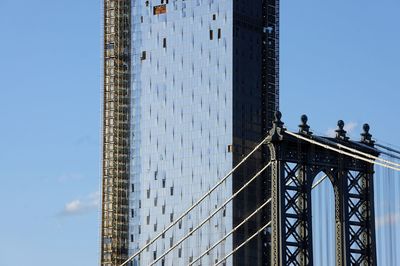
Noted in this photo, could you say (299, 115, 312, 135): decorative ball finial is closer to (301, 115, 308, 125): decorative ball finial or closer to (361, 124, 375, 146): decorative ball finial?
(301, 115, 308, 125): decorative ball finial

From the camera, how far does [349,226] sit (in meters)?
118

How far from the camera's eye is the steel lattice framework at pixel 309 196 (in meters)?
116

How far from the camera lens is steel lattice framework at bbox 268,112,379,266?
11550 centimetres

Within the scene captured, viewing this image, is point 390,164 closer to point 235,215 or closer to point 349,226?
point 349,226

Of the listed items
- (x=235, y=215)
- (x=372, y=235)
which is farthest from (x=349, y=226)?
(x=235, y=215)

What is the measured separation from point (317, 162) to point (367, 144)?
515cm

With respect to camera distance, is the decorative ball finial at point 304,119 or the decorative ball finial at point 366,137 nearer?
the decorative ball finial at point 304,119

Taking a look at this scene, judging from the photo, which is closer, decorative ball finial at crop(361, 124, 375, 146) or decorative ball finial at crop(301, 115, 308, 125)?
decorative ball finial at crop(301, 115, 308, 125)

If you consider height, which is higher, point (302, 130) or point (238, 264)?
point (238, 264)

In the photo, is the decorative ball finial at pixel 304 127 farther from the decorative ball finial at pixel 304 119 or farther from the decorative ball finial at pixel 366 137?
the decorative ball finial at pixel 366 137

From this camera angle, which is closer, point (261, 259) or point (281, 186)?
point (281, 186)

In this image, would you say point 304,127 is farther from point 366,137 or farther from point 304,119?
point 366,137

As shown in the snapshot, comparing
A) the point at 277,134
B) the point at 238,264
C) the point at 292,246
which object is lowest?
the point at 292,246

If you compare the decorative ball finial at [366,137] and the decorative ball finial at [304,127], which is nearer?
the decorative ball finial at [304,127]
